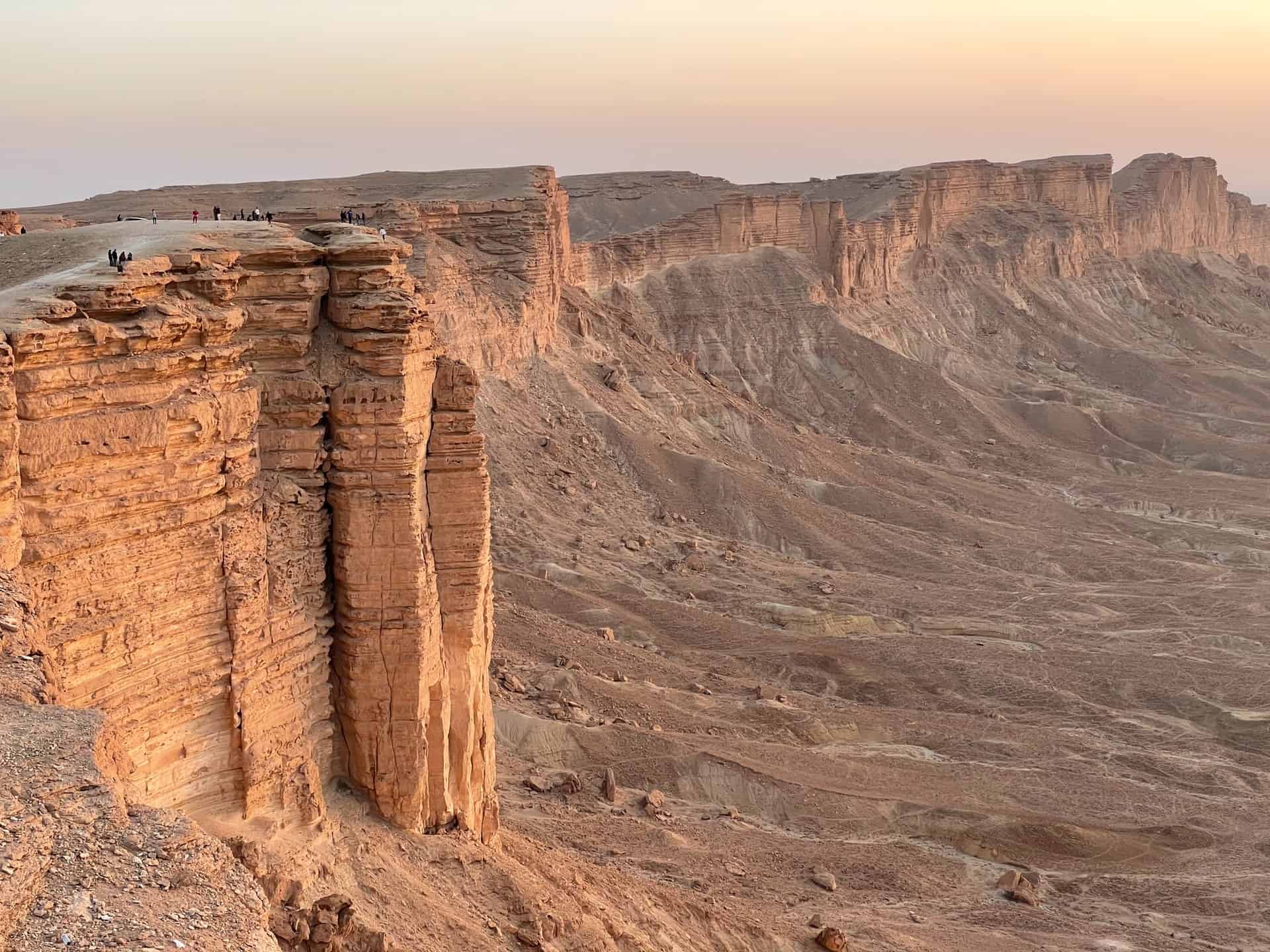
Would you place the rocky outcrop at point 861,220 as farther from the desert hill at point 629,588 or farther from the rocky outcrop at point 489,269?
the rocky outcrop at point 489,269

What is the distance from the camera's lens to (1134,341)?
74.9m

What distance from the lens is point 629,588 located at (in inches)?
1244

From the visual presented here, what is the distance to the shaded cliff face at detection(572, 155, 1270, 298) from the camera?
58.3m

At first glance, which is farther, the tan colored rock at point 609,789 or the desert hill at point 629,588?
the tan colored rock at point 609,789

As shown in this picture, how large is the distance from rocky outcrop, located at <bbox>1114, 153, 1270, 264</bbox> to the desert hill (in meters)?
25.9

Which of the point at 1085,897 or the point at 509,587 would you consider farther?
the point at 509,587

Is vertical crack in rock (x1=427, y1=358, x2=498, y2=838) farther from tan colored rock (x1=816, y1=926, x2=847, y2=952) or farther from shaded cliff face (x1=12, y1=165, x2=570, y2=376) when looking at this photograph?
shaded cliff face (x1=12, y1=165, x2=570, y2=376)

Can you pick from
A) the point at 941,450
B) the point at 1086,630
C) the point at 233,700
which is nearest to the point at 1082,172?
the point at 941,450

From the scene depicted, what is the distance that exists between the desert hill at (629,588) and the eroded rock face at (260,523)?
0.12 ft

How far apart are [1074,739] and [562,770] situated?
445 inches

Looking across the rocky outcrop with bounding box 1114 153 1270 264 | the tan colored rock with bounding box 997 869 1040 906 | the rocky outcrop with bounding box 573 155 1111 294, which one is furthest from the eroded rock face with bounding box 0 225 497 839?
the rocky outcrop with bounding box 1114 153 1270 264

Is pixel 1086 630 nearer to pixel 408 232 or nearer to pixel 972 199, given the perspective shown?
pixel 408 232

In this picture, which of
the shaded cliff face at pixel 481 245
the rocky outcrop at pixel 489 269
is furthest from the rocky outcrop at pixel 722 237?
the rocky outcrop at pixel 489 269

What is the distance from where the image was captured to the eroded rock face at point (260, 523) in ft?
32.4
